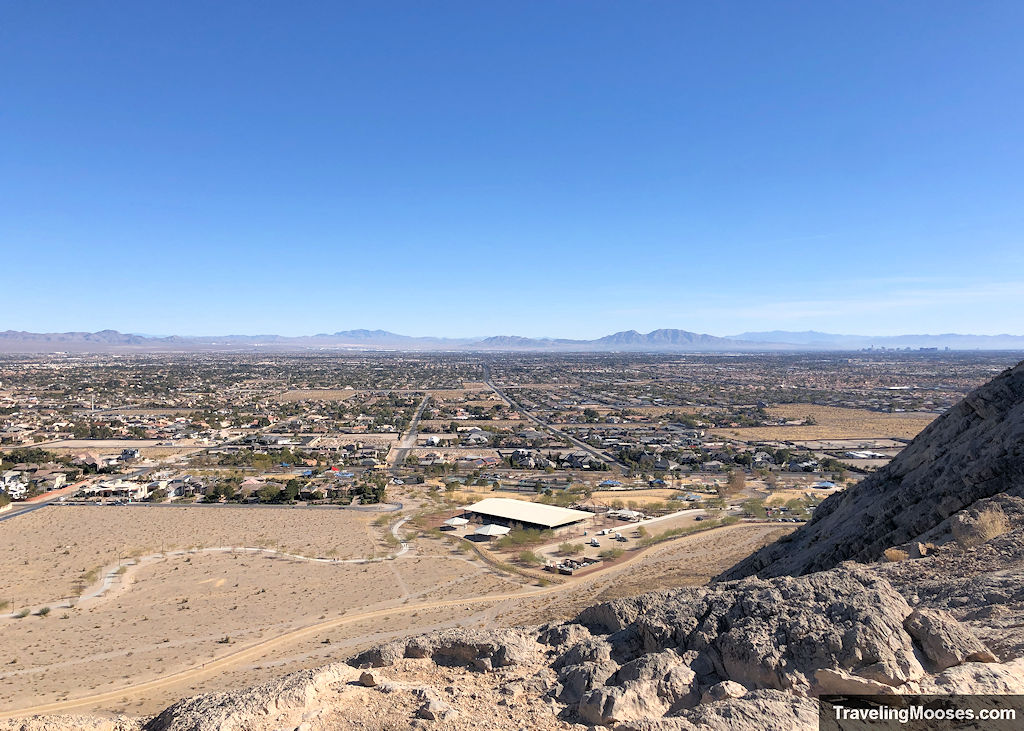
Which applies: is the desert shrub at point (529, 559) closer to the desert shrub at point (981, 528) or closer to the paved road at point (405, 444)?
the desert shrub at point (981, 528)

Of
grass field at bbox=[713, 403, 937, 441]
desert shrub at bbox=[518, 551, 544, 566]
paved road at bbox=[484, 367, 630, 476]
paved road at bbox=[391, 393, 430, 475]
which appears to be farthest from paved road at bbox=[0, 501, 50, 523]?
grass field at bbox=[713, 403, 937, 441]

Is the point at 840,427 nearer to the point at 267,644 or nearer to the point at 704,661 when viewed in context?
the point at 267,644

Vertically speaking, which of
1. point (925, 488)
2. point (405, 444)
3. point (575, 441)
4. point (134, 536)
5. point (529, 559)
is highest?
Answer: point (925, 488)

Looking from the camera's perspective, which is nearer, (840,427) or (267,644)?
(267,644)

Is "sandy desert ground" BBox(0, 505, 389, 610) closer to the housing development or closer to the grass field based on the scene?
the housing development

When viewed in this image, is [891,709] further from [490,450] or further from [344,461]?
[490,450]

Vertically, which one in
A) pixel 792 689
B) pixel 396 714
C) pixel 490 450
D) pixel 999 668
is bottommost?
pixel 490 450

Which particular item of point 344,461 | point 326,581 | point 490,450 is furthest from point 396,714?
point 490,450

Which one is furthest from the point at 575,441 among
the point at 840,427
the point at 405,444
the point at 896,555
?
the point at 896,555
